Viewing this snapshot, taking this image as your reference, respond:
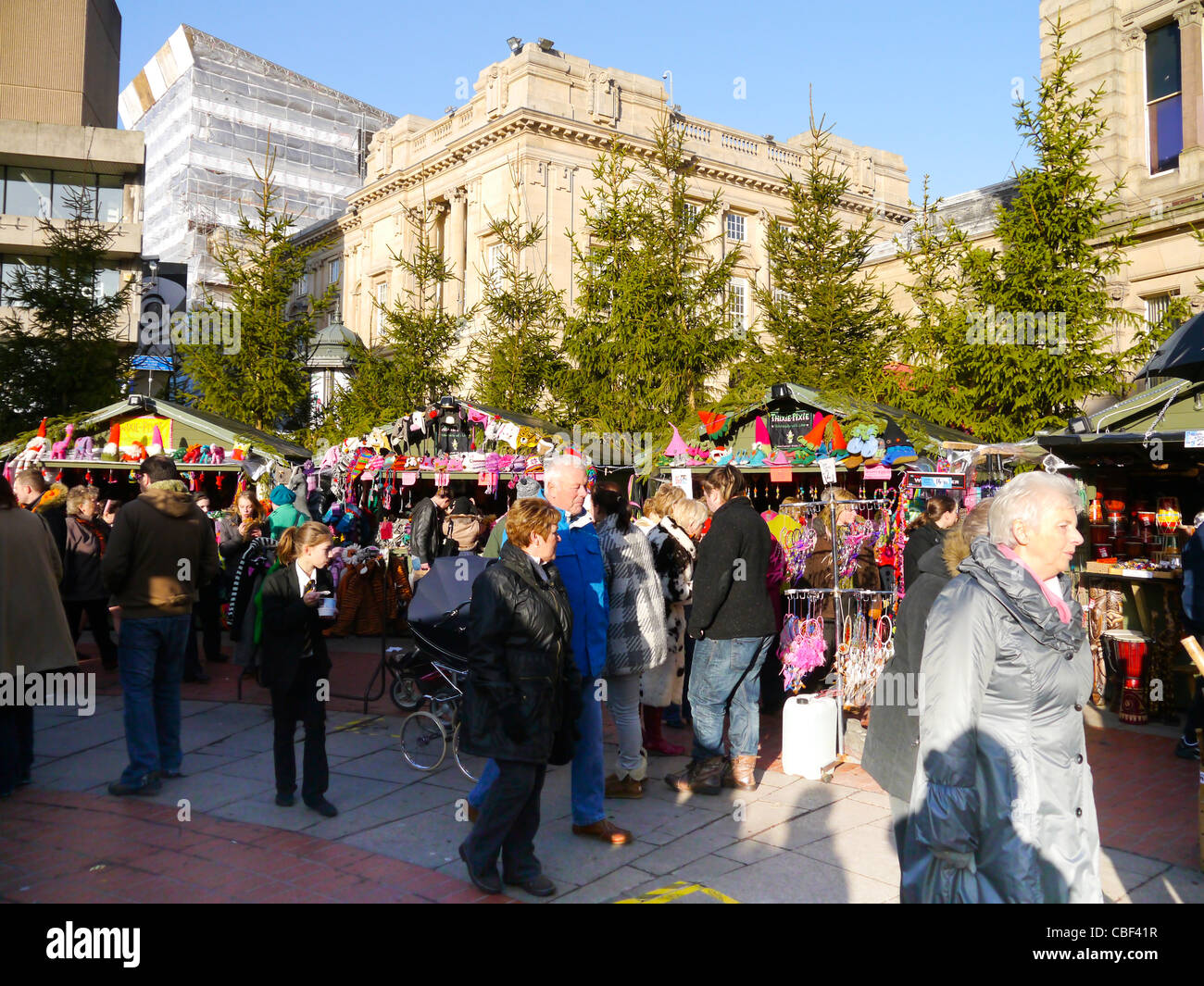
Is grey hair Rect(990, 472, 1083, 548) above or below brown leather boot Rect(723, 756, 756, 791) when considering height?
above

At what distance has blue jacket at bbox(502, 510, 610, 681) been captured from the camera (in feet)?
17.3

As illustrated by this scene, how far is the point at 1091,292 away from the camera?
12547 mm

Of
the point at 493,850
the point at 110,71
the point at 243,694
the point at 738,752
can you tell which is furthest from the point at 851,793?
the point at 110,71

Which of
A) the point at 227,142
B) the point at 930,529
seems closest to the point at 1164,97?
the point at 930,529

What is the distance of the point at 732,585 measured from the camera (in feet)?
20.3

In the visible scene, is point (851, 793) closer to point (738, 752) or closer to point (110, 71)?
point (738, 752)

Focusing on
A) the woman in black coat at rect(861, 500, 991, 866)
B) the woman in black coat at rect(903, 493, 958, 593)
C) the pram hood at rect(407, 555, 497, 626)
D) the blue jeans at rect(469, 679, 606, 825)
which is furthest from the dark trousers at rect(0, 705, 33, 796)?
the woman in black coat at rect(903, 493, 958, 593)

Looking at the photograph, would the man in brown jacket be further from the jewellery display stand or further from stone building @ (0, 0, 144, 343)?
stone building @ (0, 0, 144, 343)

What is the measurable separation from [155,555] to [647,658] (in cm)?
337

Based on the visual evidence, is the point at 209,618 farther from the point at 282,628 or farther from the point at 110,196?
the point at 110,196

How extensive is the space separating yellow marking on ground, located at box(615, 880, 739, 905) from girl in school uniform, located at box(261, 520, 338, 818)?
2.22 metres

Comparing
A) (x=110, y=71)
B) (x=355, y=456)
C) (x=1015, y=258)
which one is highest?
(x=110, y=71)

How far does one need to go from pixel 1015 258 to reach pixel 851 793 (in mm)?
9069

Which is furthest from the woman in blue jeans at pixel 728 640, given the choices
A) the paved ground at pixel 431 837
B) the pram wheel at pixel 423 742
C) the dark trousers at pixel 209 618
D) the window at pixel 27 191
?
the window at pixel 27 191
